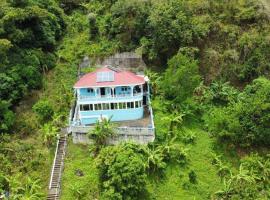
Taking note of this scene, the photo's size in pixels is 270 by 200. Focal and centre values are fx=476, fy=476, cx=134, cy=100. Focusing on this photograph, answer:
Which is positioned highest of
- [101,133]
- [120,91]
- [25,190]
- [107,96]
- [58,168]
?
[120,91]

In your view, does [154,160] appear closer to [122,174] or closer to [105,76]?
[122,174]

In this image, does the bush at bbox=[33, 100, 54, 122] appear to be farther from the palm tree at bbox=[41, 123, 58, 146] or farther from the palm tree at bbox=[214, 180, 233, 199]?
the palm tree at bbox=[214, 180, 233, 199]

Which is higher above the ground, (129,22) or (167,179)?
(129,22)

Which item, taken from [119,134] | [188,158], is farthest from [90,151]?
[188,158]

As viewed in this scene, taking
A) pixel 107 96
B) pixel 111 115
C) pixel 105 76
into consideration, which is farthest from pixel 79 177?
pixel 105 76

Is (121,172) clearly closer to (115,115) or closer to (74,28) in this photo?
(115,115)
